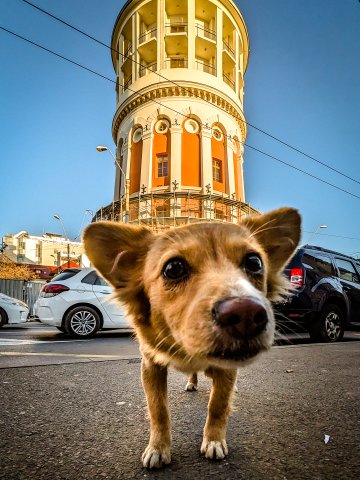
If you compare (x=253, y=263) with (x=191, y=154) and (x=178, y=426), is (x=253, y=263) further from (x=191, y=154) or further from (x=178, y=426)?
(x=191, y=154)

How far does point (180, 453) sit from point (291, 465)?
57 cm

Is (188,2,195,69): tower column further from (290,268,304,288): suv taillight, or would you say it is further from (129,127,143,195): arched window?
(290,268,304,288): suv taillight

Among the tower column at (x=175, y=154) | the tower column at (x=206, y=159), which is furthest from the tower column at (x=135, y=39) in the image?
the tower column at (x=206, y=159)

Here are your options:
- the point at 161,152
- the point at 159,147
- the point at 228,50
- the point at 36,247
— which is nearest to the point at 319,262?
the point at 161,152

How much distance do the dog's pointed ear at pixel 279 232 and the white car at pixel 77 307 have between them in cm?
574

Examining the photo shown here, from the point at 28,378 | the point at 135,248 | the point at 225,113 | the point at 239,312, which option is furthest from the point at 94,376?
the point at 225,113

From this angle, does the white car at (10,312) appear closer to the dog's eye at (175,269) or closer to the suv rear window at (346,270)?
the suv rear window at (346,270)

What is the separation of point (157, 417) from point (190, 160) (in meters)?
27.5

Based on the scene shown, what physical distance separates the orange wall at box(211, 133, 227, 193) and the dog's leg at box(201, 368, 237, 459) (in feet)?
89.4


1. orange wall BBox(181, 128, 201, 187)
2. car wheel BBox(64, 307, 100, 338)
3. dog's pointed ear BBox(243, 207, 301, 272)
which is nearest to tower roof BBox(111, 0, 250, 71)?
orange wall BBox(181, 128, 201, 187)

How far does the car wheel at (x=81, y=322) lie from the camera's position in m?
7.61

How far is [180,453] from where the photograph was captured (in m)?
1.73

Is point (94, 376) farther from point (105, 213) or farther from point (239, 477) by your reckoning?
point (105, 213)

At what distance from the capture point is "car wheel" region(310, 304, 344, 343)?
657 cm
